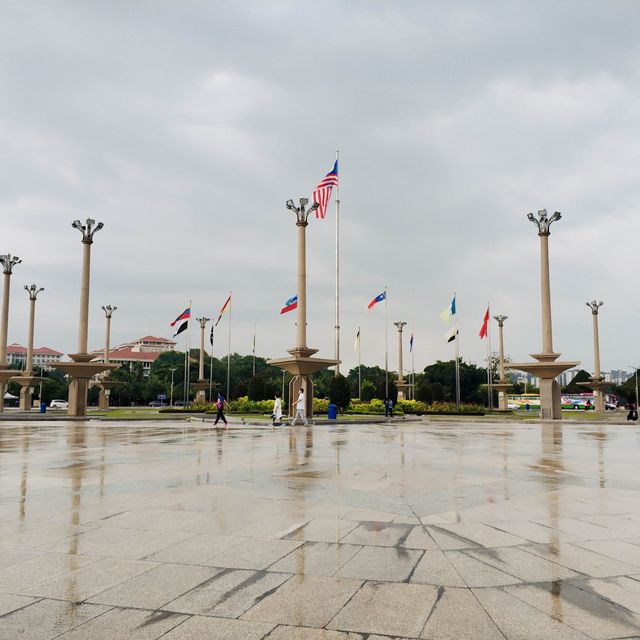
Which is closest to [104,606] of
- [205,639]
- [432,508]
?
[205,639]

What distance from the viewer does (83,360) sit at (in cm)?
3741

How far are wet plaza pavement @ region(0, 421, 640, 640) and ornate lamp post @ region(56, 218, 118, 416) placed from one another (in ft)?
90.0

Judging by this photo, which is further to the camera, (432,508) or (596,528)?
(432,508)

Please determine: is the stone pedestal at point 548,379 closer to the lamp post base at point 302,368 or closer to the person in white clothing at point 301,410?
the lamp post base at point 302,368

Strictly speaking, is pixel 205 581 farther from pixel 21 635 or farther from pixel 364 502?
pixel 364 502

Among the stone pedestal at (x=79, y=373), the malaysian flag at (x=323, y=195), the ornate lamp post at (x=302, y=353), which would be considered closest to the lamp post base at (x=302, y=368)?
the ornate lamp post at (x=302, y=353)

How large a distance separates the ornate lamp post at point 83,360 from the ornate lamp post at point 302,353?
40.5 feet

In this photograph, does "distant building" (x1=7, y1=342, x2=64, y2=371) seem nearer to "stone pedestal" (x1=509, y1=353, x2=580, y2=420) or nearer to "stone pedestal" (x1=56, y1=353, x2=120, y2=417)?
"stone pedestal" (x1=56, y1=353, x2=120, y2=417)

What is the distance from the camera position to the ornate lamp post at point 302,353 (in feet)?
100

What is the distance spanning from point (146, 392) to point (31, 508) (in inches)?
3552

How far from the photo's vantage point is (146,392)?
93.6m

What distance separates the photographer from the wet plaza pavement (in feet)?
12.5

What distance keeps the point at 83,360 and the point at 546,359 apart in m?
31.1

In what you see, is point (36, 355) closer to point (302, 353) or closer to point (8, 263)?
point (8, 263)
